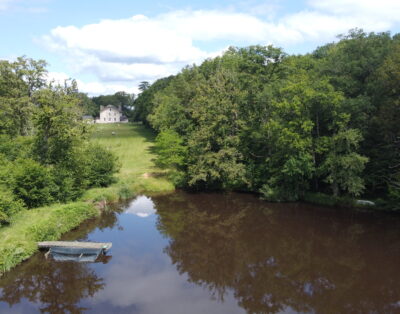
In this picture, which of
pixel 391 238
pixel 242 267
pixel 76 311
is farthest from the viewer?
pixel 391 238

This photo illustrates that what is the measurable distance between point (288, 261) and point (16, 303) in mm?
13162

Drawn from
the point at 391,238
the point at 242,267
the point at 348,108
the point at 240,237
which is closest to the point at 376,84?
the point at 348,108

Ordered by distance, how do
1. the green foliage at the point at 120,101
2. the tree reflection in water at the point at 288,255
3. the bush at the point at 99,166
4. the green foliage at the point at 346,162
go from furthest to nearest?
the green foliage at the point at 120,101 → the bush at the point at 99,166 → the green foliage at the point at 346,162 → the tree reflection in water at the point at 288,255

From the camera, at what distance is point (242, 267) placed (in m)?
17.4

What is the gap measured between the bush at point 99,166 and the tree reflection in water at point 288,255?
644 centimetres

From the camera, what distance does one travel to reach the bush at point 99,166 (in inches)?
1153

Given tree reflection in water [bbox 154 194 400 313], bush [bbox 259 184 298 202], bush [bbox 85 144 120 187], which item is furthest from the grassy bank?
bush [bbox 259 184 298 202]

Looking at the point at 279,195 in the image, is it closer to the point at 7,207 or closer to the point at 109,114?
the point at 7,207

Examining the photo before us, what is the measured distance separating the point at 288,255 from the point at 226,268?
3.84 m

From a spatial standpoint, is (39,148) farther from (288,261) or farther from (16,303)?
(288,261)

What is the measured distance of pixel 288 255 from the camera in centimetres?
1864

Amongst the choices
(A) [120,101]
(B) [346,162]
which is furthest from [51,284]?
(A) [120,101]

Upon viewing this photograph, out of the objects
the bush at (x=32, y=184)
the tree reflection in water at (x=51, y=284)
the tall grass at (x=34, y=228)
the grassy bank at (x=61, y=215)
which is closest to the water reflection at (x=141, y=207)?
the grassy bank at (x=61, y=215)

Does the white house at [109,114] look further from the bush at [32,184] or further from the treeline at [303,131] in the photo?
the bush at [32,184]
